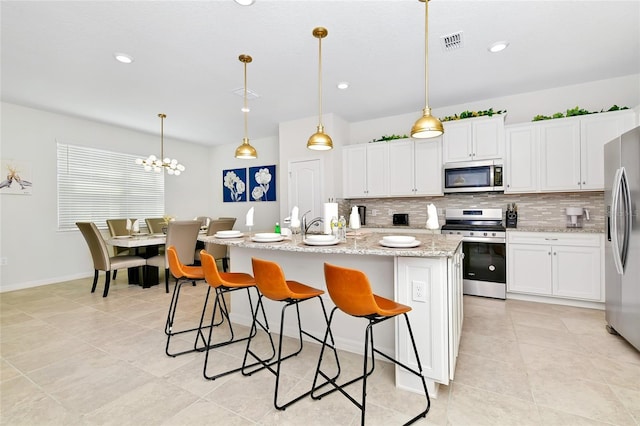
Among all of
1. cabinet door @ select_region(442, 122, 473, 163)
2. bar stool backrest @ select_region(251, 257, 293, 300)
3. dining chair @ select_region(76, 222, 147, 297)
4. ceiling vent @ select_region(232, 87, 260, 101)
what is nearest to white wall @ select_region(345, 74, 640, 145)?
cabinet door @ select_region(442, 122, 473, 163)

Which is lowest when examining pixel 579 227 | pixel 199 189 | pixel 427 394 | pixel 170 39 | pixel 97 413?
pixel 97 413

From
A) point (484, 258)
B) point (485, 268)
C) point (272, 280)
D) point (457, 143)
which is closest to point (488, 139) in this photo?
point (457, 143)

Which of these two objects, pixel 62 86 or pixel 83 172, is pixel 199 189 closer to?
pixel 83 172

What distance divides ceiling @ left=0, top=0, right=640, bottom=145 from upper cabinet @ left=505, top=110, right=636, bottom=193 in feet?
1.88

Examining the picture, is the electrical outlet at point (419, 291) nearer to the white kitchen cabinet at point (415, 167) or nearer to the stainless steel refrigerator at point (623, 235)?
the stainless steel refrigerator at point (623, 235)

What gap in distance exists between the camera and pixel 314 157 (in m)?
4.97

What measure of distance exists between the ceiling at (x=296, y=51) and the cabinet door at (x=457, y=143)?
442 millimetres

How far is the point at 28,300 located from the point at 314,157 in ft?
14.3

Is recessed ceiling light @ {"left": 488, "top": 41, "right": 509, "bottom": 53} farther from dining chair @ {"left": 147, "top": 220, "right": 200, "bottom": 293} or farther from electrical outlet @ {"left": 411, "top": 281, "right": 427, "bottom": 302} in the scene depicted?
dining chair @ {"left": 147, "top": 220, "right": 200, "bottom": 293}

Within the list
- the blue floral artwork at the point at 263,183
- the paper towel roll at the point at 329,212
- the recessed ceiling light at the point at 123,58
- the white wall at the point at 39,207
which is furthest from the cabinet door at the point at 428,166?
the white wall at the point at 39,207

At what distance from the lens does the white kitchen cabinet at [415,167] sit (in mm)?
4328

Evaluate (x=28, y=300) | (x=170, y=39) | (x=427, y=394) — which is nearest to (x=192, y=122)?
(x=170, y=39)

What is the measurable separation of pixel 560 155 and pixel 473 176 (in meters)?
0.96

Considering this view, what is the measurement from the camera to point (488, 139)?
393 cm
